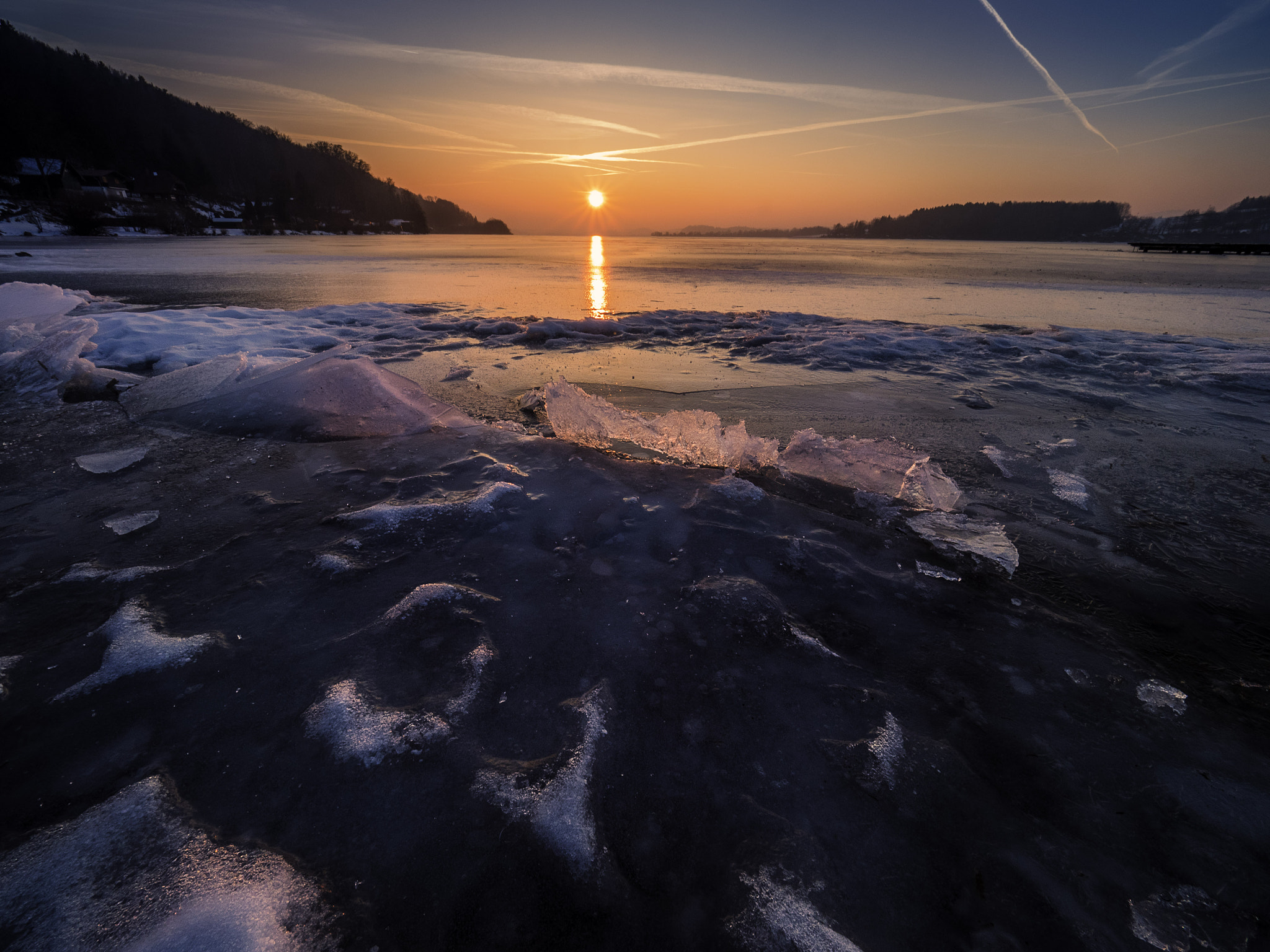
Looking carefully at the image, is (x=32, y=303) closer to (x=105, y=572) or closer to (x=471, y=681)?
(x=105, y=572)

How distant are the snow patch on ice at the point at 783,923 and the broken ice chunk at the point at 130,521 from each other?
3548 millimetres

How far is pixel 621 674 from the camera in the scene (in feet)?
6.70

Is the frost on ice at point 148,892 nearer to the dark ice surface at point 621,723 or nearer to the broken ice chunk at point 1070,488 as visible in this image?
the dark ice surface at point 621,723

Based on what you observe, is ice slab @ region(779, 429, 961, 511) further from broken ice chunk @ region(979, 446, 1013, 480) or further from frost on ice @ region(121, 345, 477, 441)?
frost on ice @ region(121, 345, 477, 441)

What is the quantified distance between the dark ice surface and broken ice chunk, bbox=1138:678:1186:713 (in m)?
0.02

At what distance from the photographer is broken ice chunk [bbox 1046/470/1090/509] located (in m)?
3.42

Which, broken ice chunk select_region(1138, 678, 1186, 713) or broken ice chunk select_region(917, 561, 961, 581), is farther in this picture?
broken ice chunk select_region(917, 561, 961, 581)

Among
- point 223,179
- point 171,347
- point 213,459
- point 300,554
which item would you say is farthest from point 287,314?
point 223,179

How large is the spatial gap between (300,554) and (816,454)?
11.3ft

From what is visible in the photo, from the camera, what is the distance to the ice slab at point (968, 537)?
280 centimetres

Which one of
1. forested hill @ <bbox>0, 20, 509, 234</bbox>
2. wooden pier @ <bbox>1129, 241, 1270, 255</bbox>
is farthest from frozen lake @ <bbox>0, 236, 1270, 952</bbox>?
forested hill @ <bbox>0, 20, 509, 234</bbox>

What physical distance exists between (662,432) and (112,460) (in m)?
4.08

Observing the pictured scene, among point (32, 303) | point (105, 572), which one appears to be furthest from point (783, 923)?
point (32, 303)

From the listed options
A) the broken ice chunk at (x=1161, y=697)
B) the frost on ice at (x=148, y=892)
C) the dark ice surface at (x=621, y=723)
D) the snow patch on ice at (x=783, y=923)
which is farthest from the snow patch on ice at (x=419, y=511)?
the broken ice chunk at (x=1161, y=697)
